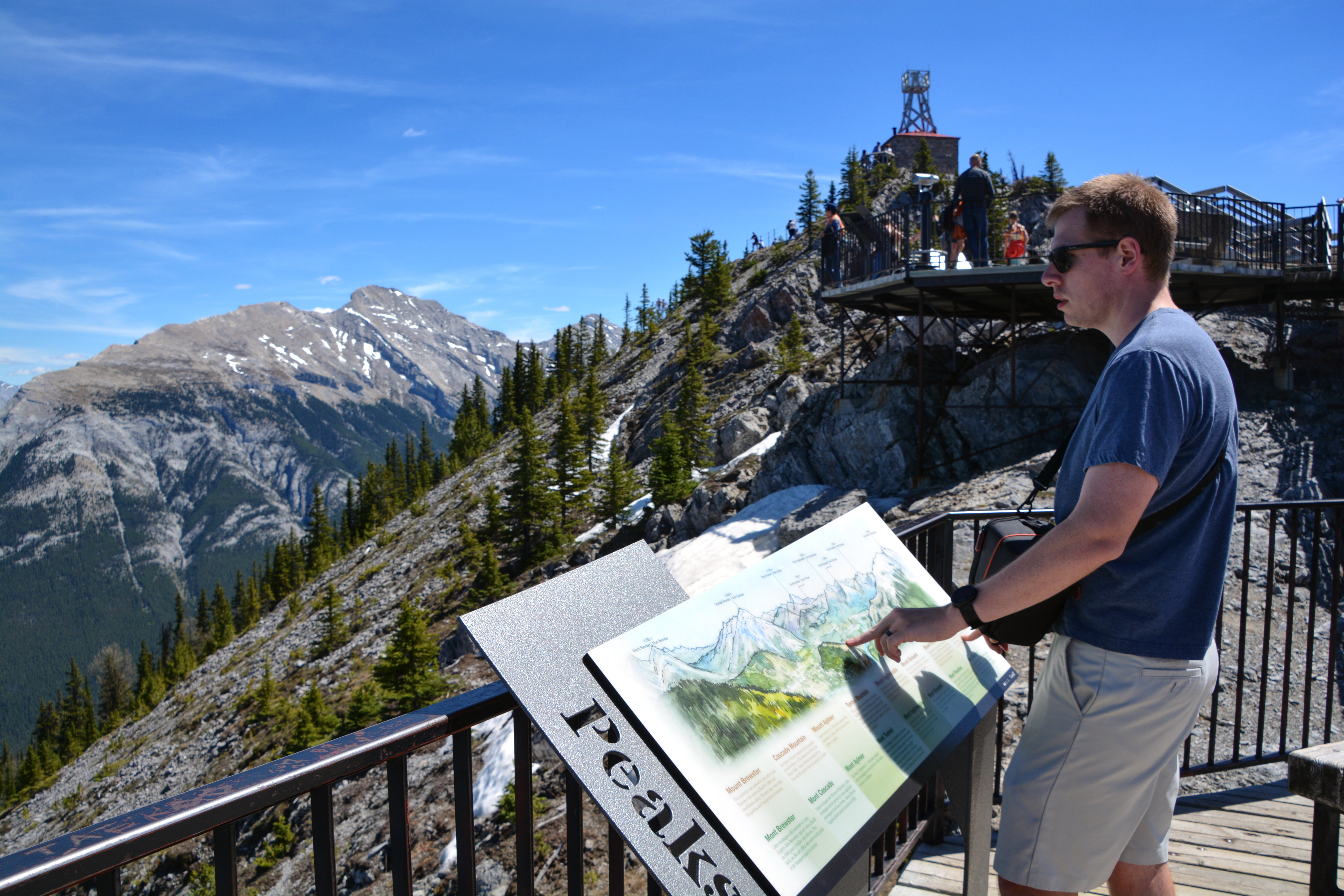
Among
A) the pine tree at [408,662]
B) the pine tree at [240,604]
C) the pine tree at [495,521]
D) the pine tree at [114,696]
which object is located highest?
the pine tree at [495,521]

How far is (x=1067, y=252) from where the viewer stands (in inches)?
93.1

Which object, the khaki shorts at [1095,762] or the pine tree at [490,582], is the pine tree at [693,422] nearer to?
the pine tree at [490,582]

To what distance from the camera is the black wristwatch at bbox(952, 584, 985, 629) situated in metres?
2.21

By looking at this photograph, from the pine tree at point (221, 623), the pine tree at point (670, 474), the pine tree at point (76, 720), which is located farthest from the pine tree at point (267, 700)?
the pine tree at point (76, 720)

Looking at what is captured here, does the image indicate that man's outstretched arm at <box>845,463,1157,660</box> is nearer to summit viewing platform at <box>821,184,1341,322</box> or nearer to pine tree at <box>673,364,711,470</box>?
summit viewing platform at <box>821,184,1341,322</box>

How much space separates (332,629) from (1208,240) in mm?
44304

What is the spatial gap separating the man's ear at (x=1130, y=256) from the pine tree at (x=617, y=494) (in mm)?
33911

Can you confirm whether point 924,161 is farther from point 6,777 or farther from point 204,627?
point 6,777

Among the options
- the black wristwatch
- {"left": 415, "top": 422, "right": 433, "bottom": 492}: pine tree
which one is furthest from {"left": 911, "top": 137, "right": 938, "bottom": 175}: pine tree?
the black wristwatch

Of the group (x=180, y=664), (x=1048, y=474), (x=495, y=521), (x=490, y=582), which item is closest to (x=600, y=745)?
(x=1048, y=474)

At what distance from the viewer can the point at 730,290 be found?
2169 inches

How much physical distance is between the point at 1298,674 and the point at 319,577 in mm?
72317

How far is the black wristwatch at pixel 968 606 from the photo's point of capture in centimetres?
221

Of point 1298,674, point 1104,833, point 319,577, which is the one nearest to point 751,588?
point 1104,833
